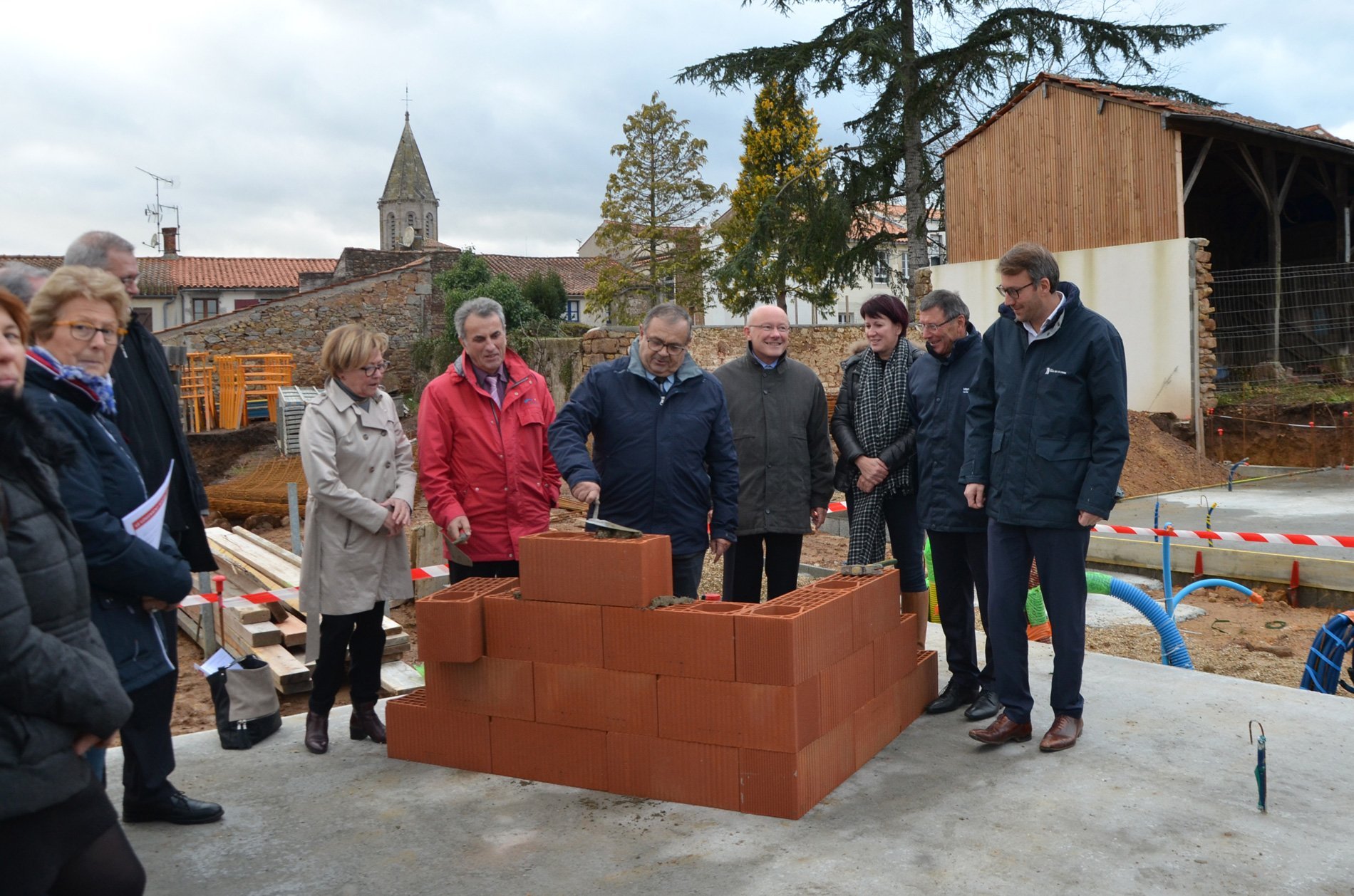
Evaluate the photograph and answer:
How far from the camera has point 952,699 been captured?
4508 mm

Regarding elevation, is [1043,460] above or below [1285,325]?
below

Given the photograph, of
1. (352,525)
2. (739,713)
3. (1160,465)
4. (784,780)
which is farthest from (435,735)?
(1160,465)

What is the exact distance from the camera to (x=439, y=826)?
3371 mm

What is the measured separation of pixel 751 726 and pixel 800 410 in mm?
1770

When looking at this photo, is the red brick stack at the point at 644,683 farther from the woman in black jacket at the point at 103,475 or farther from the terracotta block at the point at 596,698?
the woman in black jacket at the point at 103,475

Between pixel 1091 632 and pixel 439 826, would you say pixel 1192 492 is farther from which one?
pixel 439 826

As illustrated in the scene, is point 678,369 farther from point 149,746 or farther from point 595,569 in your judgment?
point 149,746

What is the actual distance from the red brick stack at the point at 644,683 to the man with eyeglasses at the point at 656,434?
0.59 meters

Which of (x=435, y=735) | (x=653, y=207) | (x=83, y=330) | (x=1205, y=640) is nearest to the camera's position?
(x=83, y=330)

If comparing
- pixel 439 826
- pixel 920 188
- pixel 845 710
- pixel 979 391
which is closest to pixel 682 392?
pixel 979 391

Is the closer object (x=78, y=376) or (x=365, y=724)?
(x=78, y=376)

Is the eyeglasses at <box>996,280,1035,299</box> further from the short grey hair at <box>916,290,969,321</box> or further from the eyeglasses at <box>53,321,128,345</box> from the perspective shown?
the eyeglasses at <box>53,321,128,345</box>

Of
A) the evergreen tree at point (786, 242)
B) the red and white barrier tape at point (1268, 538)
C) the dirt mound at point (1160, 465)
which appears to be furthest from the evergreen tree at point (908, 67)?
the red and white barrier tape at point (1268, 538)

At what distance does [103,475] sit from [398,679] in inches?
138
